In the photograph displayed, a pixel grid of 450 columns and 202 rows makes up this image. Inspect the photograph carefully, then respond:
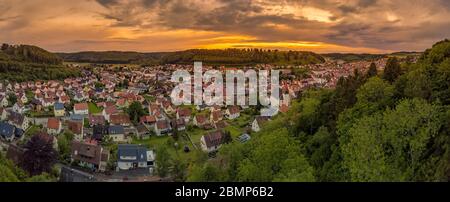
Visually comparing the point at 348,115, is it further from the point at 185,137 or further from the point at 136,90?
the point at 136,90

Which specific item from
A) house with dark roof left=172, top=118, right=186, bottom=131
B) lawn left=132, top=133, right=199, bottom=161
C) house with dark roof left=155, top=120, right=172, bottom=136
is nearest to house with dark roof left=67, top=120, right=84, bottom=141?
lawn left=132, top=133, right=199, bottom=161

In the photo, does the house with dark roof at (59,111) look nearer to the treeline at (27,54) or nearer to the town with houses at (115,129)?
the town with houses at (115,129)

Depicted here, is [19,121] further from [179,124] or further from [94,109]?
[179,124]

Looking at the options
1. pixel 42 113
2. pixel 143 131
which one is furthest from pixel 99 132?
pixel 42 113

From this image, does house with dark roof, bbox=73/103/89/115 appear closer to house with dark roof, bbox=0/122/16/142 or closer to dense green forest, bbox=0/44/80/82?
house with dark roof, bbox=0/122/16/142
